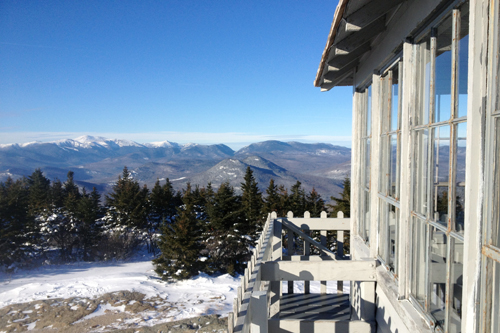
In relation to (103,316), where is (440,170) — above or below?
above

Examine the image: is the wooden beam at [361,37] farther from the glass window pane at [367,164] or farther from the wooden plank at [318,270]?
the wooden plank at [318,270]

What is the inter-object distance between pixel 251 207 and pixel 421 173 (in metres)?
34.4

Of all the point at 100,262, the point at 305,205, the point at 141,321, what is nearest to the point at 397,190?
the point at 141,321

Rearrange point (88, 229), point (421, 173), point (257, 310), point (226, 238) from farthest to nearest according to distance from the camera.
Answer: point (88, 229) < point (226, 238) < point (421, 173) < point (257, 310)

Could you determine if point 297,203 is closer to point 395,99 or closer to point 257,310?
point 395,99

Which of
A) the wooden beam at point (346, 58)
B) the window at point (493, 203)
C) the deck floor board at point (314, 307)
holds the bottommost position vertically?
the deck floor board at point (314, 307)

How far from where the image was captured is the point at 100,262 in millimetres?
35875


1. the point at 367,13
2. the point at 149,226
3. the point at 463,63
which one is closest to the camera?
the point at 463,63

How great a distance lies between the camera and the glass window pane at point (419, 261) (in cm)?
241

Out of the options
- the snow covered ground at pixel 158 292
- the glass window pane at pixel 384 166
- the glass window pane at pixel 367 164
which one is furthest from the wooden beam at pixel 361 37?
the snow covered ground at pixel 158 292

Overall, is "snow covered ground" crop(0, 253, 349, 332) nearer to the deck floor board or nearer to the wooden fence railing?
the deck floor board

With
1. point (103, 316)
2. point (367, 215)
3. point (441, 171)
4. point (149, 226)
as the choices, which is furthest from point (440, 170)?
point (149, 226)

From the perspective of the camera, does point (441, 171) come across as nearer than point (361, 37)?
Yes

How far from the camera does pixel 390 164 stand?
330cm
